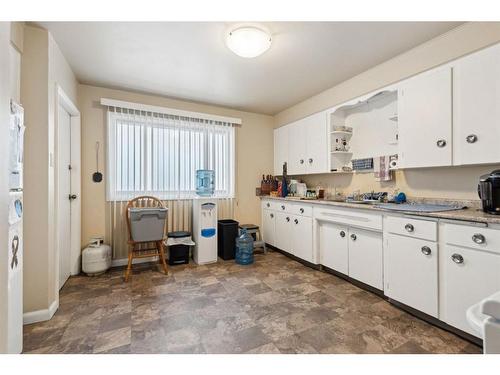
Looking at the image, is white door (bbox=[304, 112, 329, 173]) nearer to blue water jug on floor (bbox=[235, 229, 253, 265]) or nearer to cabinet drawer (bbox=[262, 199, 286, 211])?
cabinet drawer (bbox=[262, 199, 286, 211])

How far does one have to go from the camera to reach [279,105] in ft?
12.9

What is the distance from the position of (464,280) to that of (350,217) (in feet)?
3.40

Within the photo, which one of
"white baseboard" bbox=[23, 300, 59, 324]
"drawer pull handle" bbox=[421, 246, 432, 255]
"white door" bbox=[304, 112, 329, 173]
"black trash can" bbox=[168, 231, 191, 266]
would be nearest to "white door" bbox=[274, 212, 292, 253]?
"white door" bbox=[304, 112, 329, 173]

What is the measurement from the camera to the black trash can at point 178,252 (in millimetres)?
3246

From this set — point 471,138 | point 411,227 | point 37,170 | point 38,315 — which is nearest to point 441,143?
point 471,138

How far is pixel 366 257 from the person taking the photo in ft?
7.89

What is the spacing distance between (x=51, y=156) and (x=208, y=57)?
171cm

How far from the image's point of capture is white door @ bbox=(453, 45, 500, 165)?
1.74m

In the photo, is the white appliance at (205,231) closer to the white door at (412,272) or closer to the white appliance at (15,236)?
the white appliance at (15,236)

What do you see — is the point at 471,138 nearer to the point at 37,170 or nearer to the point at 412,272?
the point at 412,272

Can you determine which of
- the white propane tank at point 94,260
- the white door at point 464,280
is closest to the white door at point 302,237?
the white door at point 464,280

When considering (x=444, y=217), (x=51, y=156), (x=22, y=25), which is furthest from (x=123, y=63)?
(x=444, y=217)

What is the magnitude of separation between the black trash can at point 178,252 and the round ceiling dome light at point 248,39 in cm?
236

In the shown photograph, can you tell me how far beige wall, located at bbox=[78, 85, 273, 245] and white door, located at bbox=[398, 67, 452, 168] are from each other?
7.67 feet
